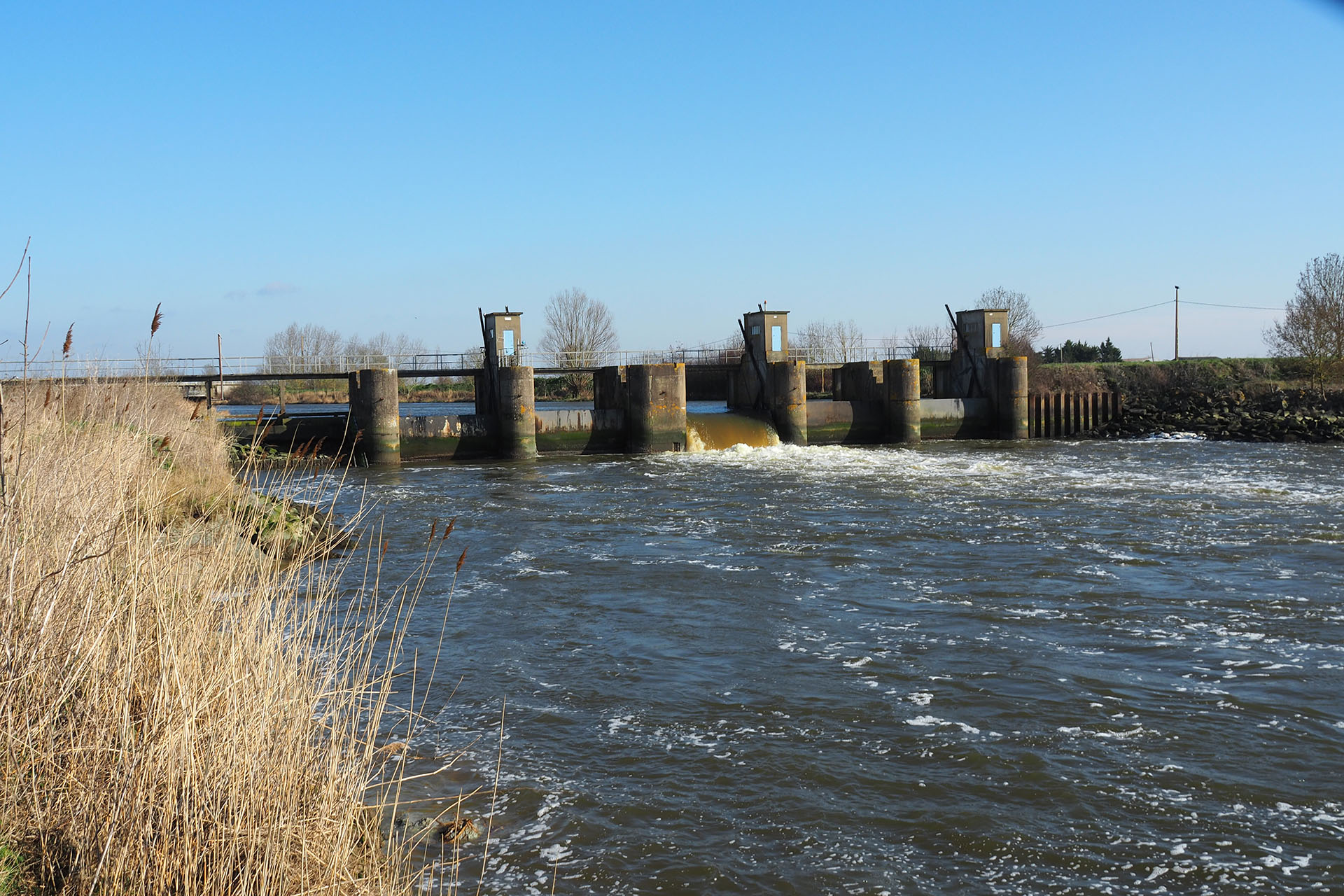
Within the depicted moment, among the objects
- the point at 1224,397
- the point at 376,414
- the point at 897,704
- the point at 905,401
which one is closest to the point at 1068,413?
the point at 905,401

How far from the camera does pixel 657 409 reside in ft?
89.1

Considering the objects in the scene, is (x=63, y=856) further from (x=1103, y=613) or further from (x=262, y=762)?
(x=1103, y=613)

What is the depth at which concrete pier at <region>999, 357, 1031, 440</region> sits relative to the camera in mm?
30609

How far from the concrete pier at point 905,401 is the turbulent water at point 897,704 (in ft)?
48.8

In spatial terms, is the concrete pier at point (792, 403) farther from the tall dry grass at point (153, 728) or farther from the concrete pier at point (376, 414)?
the tall dry grass at point (153, 728)

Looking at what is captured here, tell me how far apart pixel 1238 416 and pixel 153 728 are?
35.2m

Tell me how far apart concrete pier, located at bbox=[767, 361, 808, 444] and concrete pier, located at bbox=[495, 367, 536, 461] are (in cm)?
727

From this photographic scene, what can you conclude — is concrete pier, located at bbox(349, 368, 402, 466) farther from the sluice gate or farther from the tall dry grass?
the tall dry grass

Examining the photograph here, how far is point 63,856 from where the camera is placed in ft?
10.7

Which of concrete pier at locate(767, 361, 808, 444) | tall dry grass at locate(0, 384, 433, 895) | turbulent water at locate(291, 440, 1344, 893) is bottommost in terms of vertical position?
turbulent water at locate(291, 440, 1344, 893)

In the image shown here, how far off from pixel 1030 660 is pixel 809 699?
1947mm

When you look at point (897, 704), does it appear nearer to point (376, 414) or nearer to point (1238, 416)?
point (376, 414)

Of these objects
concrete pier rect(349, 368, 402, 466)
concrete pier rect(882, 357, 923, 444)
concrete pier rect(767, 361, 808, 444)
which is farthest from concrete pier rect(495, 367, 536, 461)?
concrete pier rect(882, 357, 923, 444)

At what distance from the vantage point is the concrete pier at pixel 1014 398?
100 ft
